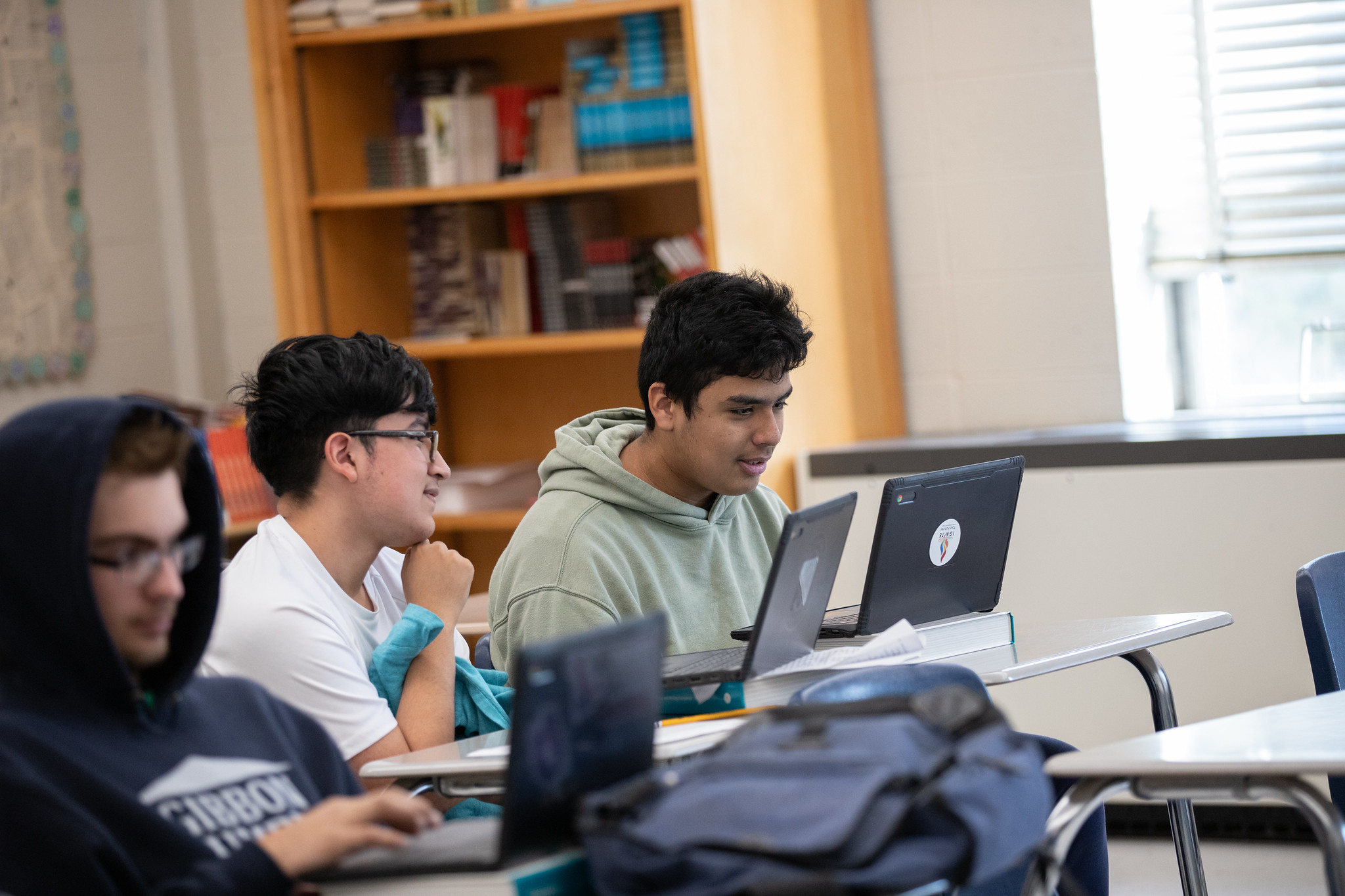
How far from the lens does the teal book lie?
1.07m

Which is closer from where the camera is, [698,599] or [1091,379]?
[698,599]

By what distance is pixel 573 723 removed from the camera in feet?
3.54

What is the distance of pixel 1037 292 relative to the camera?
337 centimetres

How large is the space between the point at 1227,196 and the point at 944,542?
1766 millimetres

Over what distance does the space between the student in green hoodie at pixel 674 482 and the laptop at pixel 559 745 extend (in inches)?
31.9

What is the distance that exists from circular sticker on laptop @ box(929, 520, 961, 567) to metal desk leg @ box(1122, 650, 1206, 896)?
0.38 metres

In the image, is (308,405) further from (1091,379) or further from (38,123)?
(38,123)

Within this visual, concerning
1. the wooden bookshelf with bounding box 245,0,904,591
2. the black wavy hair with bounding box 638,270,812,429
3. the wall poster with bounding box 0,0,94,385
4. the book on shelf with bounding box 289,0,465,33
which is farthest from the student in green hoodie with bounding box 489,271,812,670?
the wall poster with bounding box 0,0,94,385

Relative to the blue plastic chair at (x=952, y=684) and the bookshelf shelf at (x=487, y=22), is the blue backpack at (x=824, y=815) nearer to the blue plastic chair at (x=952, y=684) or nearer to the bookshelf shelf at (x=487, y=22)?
the blue plastic chair at (x=952, y=684)

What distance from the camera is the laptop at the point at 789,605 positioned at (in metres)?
1.60

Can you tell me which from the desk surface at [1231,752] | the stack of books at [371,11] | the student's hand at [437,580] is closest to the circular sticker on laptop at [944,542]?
the desk surface at [1231,752]

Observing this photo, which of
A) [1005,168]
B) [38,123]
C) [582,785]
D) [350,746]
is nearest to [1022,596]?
[1005,168]

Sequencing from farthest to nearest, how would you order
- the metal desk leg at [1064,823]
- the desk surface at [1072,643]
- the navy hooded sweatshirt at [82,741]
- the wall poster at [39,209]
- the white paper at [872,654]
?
the wall poster at [39,209] → the desk surface at [1072,643] → the white paper at [872,654] → the metal desk leg at [1064,823] → the navy hooded sweatshirt at [82,741]

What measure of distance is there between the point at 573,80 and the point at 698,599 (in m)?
1.64
